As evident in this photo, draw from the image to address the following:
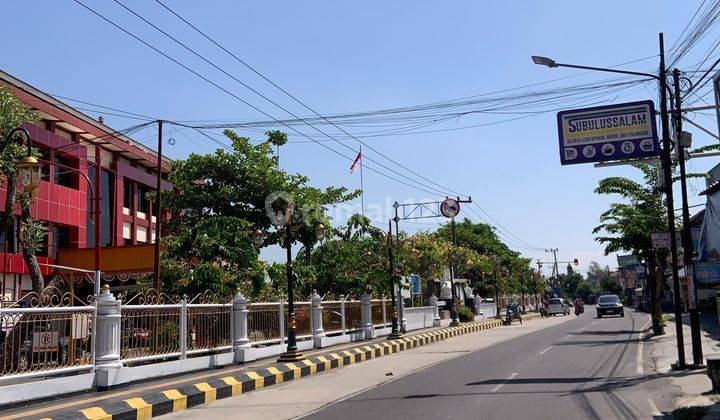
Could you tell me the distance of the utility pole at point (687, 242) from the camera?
14812 millimetres

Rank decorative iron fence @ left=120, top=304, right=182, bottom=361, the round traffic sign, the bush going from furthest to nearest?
the bush < the round traffic sign < decorative iron fence @ left=120, top=304, right=182, bottom=361

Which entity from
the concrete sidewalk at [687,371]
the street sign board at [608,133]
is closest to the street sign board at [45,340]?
the concrete sidewalk at [687,371]

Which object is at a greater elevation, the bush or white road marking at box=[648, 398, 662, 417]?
white road marking at box=[648, 398, 662, 417]

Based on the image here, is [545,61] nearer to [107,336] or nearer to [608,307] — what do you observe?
[107,336]

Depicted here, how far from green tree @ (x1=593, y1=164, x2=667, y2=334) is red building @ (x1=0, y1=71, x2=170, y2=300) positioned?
2469cm

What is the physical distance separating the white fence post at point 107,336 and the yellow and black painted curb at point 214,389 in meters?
1.39

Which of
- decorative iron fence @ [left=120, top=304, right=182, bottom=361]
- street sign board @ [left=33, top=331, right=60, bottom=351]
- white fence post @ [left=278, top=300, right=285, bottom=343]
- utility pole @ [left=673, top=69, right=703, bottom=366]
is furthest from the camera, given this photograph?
white fence post @ [left=278, top=300, right=285, bottom=343]

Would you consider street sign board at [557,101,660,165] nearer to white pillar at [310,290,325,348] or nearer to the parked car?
white pillar at [310,290,325,348]

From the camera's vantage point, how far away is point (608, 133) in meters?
16.5

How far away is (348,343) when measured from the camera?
28578 millimetres

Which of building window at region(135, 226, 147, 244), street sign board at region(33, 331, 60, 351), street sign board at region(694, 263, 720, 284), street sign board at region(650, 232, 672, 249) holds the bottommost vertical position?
street sign board at region(33, 331, 60, 351)

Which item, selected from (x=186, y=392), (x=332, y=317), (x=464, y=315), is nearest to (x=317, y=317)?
(x=332, y=317)

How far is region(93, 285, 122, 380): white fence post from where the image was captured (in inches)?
543

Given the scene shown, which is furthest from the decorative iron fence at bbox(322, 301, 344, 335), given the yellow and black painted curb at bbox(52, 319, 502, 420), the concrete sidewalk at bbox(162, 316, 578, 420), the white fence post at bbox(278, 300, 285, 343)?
the concrete sidewalk at bbox(162, 316, 578, 420)
